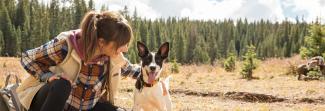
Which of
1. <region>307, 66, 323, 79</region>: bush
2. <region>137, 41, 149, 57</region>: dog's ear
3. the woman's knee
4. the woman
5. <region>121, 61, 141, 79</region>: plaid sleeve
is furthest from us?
<region>307, 66, 323, 79</region>: bush

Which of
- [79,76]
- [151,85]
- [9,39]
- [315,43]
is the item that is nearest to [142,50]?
[151,85]

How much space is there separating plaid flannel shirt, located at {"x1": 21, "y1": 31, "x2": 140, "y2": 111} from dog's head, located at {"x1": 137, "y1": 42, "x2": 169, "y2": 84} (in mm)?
533

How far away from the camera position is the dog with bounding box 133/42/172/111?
220 inches

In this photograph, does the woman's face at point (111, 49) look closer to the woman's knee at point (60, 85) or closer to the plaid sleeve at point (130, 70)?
the woman's knee at point (60, 85)

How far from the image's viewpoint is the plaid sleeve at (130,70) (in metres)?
5.01

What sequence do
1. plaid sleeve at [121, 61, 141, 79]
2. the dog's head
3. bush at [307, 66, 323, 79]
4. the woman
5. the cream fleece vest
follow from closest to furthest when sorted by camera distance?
the woman < the cream fleece vest < plaid sleeve at [121, 61, 141, 79] < the dog's head < bush at [307, 66, 323, 79]

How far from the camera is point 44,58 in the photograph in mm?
4207

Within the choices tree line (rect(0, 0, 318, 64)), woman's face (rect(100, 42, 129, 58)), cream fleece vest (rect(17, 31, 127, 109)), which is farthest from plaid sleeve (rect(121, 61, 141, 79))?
tree line (rect(0, 0, 318, 64))

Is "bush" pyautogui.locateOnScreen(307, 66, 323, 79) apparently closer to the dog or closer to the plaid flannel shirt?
the dog

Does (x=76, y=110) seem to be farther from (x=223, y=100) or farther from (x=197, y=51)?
(x=197, y=51)

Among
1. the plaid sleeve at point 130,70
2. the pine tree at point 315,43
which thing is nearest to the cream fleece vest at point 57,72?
the plaid sleeve at point 130,70

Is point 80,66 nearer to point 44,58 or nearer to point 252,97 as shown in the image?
point 44,58

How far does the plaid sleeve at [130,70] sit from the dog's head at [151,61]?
12.1 inches

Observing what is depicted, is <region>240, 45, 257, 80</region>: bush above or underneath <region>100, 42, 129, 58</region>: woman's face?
underneath
